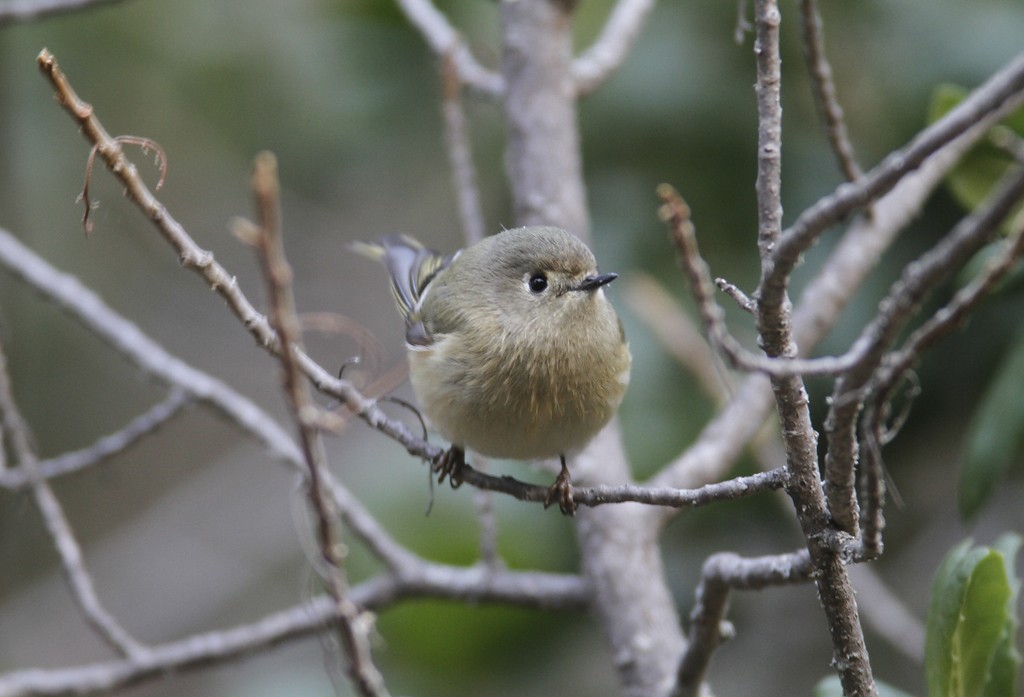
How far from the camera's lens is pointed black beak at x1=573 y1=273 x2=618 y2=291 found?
1942 mm

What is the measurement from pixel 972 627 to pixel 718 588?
335 mm

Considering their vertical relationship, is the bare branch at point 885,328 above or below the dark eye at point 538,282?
below

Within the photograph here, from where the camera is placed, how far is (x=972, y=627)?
1.33m

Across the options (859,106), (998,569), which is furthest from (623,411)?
(998,569)

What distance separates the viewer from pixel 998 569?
1.29 m

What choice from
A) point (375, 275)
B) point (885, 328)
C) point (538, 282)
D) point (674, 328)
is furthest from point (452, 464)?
point (375, 275)

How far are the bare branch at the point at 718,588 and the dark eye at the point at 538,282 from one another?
71 cm

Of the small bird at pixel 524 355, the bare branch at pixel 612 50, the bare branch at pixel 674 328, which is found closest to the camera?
the small bird at pixel 524 355

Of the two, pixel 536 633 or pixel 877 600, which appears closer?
pixel 877 600

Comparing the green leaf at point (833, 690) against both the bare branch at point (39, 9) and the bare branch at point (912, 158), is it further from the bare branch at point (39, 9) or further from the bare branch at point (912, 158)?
the bare branch at point (39, 9)

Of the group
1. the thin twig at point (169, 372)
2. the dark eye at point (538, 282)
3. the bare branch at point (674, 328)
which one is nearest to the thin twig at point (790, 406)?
the dark eye at point (538, 282)

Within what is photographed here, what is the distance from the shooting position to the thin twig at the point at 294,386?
808mm

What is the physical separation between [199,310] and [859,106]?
118 inches

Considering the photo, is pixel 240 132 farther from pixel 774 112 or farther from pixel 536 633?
pixel 774 112
